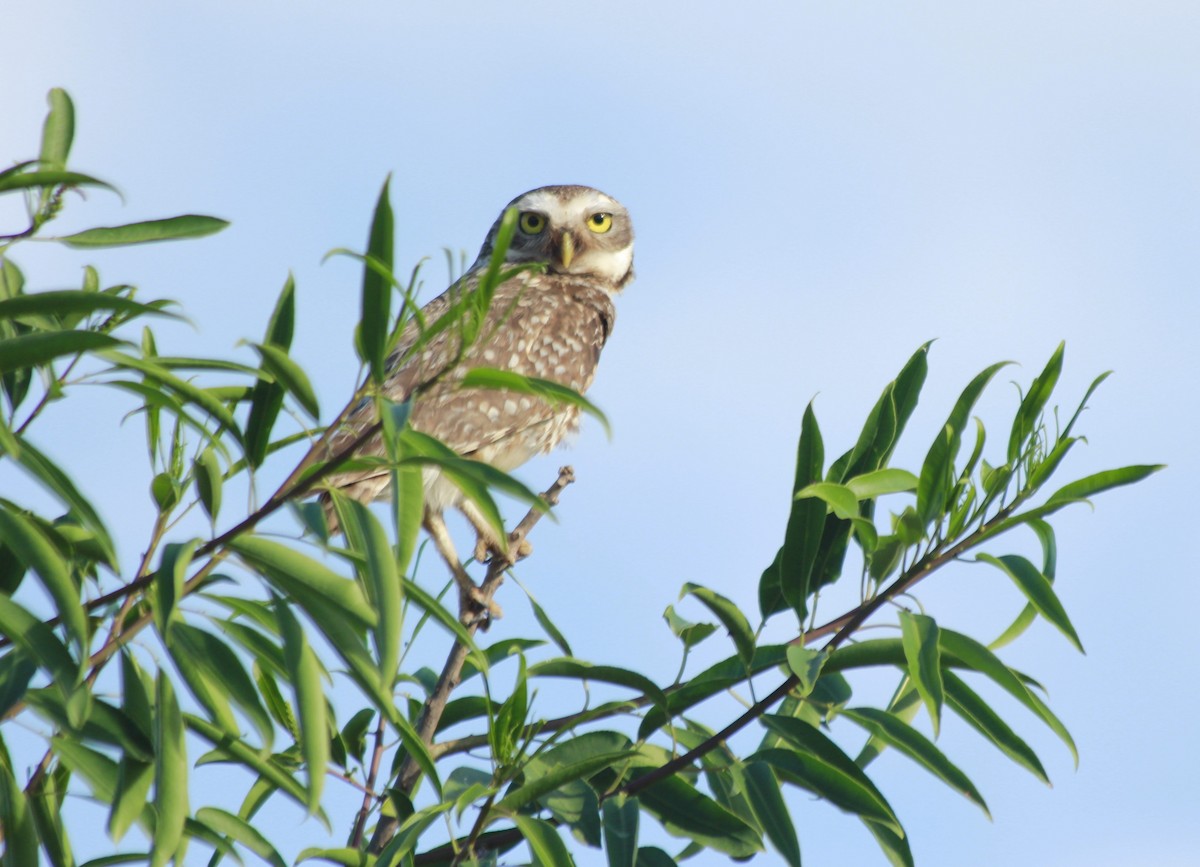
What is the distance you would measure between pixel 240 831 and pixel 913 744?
3.71ft

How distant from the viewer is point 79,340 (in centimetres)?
183

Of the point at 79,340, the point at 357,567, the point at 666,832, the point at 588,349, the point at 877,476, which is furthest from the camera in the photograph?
the point at 588,349

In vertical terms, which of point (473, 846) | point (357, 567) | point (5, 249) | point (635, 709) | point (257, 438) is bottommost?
point (473, 846)

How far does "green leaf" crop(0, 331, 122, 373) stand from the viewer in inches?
72.2

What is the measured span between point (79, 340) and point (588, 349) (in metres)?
4.06

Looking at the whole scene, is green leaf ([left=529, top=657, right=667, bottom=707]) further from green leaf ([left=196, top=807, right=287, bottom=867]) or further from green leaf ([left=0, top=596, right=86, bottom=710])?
green leaf ([left=0, top=596, right=86, bottom=710])

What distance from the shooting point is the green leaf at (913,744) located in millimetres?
2336

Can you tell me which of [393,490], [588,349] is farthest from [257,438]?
[588,349]

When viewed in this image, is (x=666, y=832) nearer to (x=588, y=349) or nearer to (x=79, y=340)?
(x=79, y=340)

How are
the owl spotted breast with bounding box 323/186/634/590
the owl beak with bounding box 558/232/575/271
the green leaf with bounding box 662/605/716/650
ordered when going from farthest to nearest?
1. the owl beak with bounding box 558/232/575/271
2. the owl spotted breast with bounding box 323/186/634/590
3. the green leaf with bounding box 662/605/716/650

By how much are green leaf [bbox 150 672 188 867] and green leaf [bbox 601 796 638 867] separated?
678 millimetres

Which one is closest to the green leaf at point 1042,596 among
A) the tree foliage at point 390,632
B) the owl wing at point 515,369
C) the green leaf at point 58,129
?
the tree foliage at point 390,632

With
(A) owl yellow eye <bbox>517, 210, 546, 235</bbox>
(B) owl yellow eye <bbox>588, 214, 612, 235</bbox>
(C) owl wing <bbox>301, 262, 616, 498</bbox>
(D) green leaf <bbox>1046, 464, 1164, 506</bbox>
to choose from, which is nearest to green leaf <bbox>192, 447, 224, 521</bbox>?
(D) green leaf <bbox>1046, 464, 1164, 506</bbox>

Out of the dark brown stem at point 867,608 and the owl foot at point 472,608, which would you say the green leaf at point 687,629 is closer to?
the dark brown stem at point 867,608
